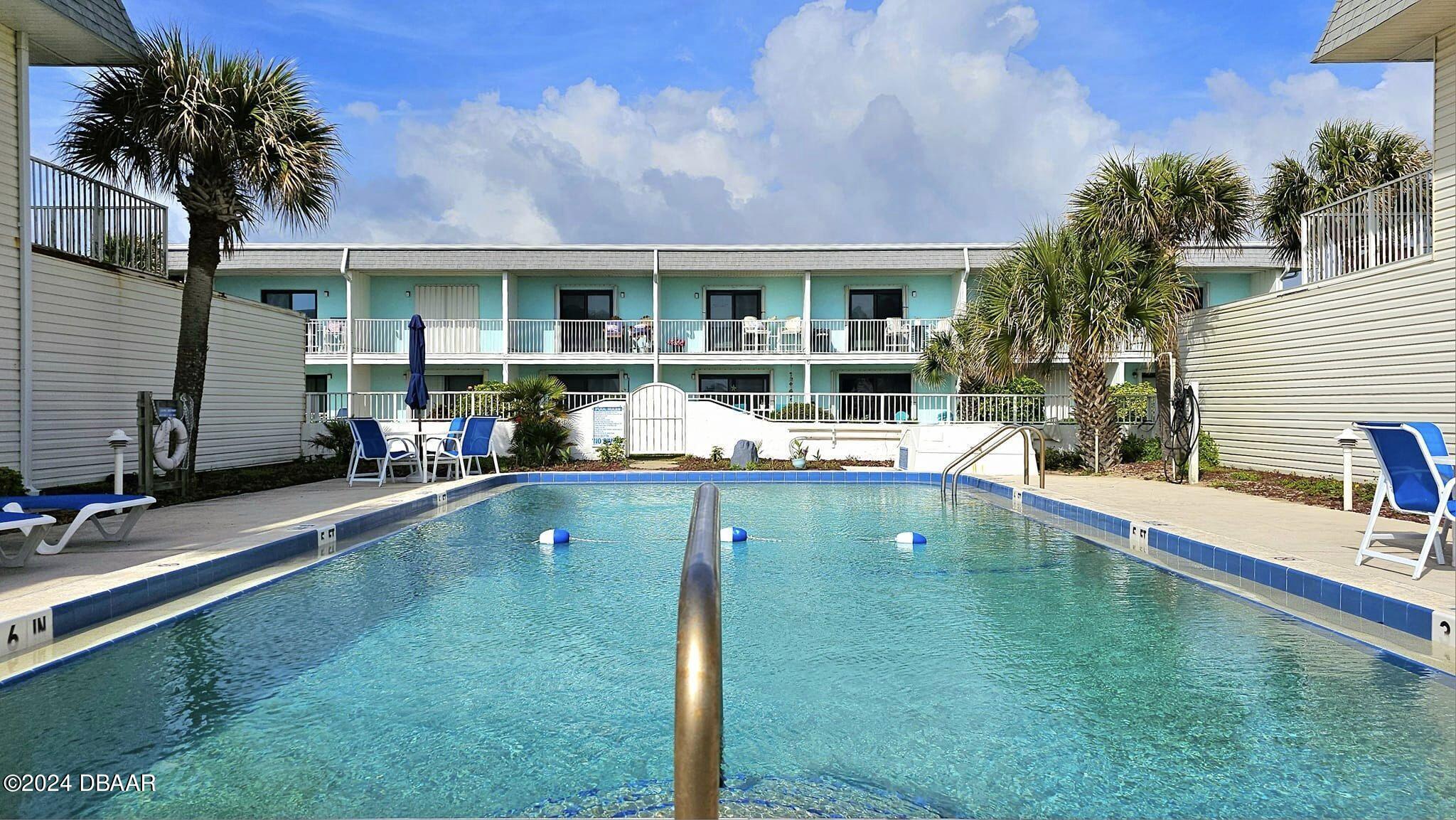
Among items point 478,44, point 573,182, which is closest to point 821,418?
point 478,44

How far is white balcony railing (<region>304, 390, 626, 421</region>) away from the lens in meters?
17.0

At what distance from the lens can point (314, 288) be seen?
82.3 ft

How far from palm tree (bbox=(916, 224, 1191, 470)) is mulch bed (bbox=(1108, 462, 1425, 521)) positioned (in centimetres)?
138

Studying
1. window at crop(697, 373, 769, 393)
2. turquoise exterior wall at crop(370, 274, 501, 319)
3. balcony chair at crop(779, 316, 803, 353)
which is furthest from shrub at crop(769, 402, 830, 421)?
turquoise exterior wall at crop(370, 274, 501, 319)

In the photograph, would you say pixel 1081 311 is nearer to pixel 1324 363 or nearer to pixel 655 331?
pixel 1324 363

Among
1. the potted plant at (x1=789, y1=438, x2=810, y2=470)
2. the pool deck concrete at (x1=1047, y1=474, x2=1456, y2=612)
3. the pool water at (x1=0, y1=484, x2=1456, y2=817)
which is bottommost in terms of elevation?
the pool water at (x1=0, y1=484, x2=1456, y2=817)

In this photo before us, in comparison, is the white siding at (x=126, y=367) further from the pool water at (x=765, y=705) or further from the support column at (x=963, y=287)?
the support column at (x=963, y=287)

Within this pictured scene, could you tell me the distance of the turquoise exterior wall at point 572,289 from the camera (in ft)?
81.5

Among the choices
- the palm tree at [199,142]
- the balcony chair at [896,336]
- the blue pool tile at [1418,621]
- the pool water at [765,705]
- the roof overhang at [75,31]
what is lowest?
the pool water at [765,705]

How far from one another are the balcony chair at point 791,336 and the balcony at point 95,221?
1450cm

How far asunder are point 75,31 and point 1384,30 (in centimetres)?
1460

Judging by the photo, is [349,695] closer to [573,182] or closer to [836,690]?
[836,690]

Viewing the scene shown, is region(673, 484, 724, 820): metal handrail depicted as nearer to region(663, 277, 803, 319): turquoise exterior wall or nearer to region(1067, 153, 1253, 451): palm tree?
region(1067, 153, 1253, 451): palm tree

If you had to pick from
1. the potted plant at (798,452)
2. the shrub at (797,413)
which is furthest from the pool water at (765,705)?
the shrub at (797,413)
